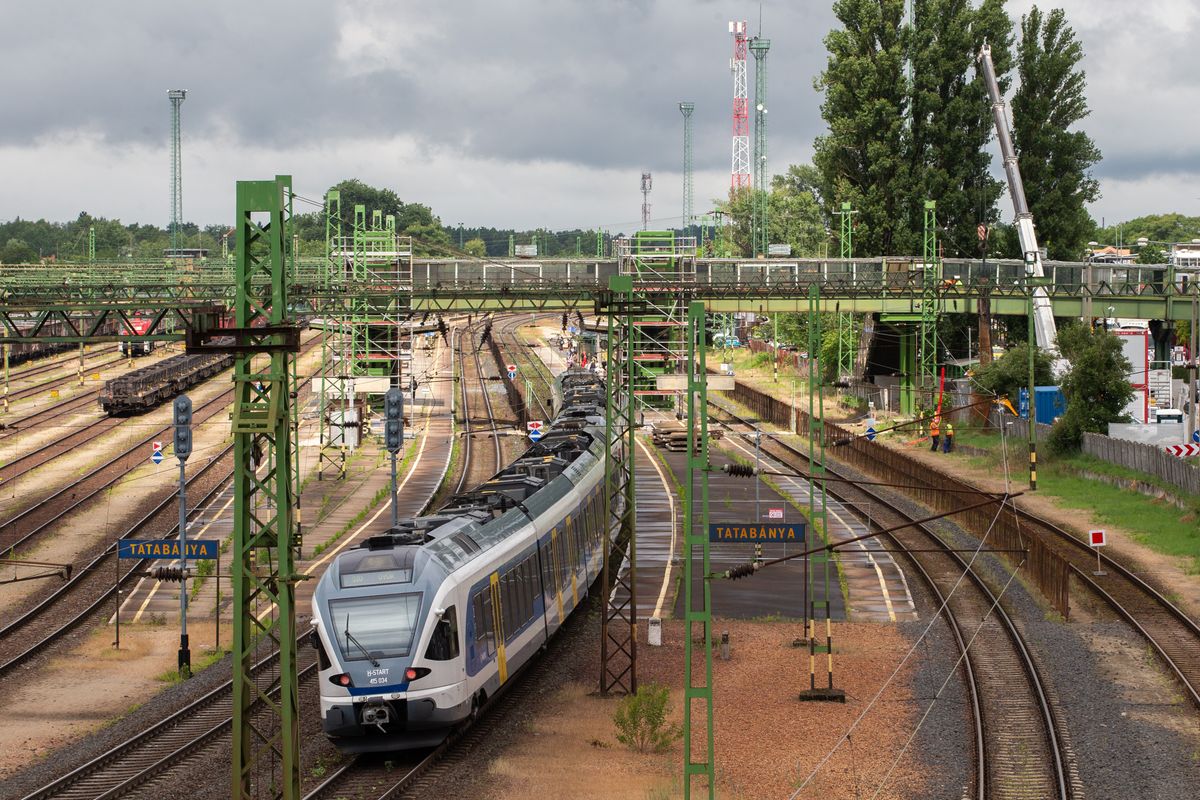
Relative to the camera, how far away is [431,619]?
65.0 ft

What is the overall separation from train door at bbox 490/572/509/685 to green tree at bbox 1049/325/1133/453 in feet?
120

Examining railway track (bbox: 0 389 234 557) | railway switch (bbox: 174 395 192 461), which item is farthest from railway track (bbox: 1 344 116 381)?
railway switch (bbox: 174 395 192 461)

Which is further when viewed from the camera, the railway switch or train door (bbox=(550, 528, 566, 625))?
the railway switch

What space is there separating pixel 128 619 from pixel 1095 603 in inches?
846

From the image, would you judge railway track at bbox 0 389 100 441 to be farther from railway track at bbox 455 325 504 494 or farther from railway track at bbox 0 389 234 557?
railway track at bbox 455 325 504 494

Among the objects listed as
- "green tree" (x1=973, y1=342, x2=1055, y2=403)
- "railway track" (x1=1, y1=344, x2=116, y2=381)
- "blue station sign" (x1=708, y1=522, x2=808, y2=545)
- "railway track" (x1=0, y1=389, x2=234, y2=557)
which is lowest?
"railway track" (x1=0, y1=389, x2=234, y2=557)

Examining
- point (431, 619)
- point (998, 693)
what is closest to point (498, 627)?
point (431, 619)

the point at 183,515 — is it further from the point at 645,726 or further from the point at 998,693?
the point at 998,693

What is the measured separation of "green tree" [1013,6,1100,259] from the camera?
79.2 m

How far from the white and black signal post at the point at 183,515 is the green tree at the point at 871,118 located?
53548 mm

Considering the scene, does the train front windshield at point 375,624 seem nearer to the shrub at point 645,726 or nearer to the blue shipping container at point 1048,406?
the shrub at point 645,726

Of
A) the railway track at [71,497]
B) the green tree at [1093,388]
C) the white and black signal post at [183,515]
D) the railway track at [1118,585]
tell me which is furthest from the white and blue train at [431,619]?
the green tree at [1093,388]

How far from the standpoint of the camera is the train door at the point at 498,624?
878 inches

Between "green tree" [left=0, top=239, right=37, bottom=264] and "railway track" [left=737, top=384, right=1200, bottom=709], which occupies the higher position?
"green tree" [left=0, top=239, right=37, bottom=264]
